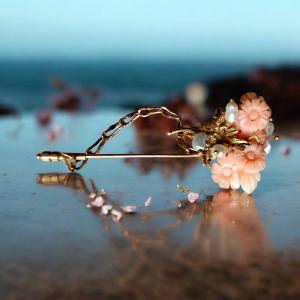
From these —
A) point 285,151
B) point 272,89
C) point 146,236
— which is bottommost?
point 146,236

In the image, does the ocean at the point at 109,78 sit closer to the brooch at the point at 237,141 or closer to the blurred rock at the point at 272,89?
the blurred rock at the point at 272,89

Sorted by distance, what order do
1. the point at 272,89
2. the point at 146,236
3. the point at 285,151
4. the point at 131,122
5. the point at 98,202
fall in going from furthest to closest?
the point at 272,89 → the point at 285,151 → the point at 131,122 → the point at 98,202 → the point at 146,236

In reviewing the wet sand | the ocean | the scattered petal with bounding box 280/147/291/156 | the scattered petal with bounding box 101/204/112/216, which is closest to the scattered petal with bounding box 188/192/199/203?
the wet sand

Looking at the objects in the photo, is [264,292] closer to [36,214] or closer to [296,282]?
[296,282]

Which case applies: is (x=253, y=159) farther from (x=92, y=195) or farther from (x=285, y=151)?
(x=285, y=151)

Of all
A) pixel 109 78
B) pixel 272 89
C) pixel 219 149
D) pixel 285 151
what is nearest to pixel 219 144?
pixel 219 149

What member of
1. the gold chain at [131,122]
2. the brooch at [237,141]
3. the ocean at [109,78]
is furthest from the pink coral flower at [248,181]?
the ocean at [109,78]

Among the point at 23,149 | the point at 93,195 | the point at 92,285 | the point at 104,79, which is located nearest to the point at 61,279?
the point at 92,285
